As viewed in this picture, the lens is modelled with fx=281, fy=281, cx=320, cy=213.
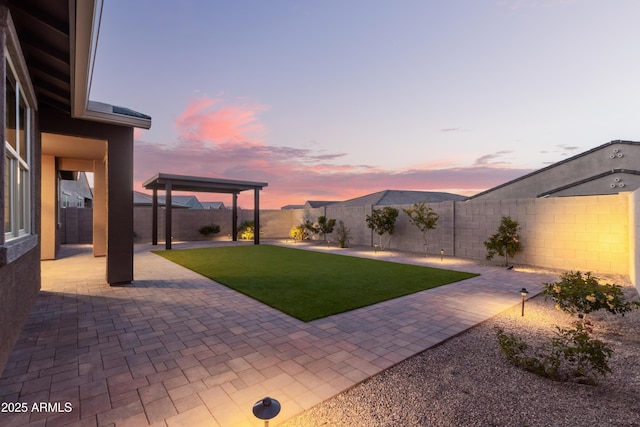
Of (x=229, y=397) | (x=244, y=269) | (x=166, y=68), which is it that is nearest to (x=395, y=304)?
(x=229, y=397)

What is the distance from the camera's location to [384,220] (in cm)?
1348

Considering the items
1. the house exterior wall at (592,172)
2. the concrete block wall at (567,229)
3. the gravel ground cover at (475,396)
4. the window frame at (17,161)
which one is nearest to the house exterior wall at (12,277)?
the window frame at (17,161)

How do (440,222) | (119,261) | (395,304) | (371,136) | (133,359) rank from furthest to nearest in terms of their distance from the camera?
(371,136)
(440,222)
(119,261)
(395,304)
(133,359)

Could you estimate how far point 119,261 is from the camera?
6.84 meters

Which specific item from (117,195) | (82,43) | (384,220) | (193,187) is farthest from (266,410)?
(193,187)

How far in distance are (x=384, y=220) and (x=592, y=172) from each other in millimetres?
12632

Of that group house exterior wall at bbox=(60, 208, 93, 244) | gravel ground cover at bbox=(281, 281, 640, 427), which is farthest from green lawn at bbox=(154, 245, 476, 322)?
house exterior wall at bbox=(60, 208, 93, 244)

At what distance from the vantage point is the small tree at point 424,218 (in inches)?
467

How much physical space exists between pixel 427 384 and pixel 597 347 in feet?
5.59

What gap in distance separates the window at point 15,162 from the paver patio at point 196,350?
1.55 m

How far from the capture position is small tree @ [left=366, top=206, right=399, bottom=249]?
13469 mm

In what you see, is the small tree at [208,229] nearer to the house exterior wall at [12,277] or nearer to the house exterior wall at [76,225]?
the house exterior wall at [76,225]

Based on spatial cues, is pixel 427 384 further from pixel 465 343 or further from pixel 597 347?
pixel 597 347

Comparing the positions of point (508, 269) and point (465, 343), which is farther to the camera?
point (508, 269)
